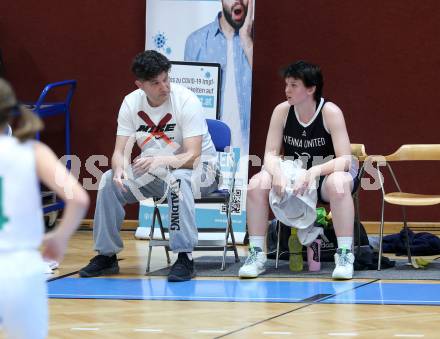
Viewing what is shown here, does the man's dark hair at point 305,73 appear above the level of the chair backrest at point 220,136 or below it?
above

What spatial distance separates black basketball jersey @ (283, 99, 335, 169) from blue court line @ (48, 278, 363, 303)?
76cm

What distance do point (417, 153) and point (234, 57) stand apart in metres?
1.77

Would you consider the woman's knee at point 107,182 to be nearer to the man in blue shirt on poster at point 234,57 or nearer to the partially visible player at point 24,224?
the man in blue shirt on poster at point 234,57

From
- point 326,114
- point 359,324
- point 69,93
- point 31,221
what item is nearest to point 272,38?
point 69,93

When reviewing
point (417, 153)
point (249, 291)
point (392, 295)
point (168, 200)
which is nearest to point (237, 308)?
point (249, 291)

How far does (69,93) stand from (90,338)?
379 cm

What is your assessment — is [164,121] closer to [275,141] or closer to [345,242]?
[275,141]

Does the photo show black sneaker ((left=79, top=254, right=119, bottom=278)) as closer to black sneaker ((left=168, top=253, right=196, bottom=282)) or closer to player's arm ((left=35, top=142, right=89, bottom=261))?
black sneaker ((left=168, top=253, right=196, bottom=282))

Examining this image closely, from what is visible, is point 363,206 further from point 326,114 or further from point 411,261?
point 326,114

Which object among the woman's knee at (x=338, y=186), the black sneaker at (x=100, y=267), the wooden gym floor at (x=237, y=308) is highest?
the woman's knee at (x=338, y=186)

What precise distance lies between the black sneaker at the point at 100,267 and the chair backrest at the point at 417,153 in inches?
71.3

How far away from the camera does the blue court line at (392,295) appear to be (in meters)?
4.77

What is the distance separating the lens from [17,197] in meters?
2.32

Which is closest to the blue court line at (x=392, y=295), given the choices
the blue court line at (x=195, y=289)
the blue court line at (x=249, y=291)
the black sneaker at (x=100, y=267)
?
the blue court line at (x=249, y=291)
